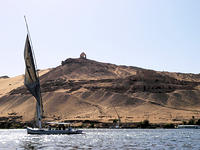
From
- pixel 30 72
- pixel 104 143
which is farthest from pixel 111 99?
pixel 104 143

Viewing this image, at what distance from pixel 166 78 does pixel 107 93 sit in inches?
867


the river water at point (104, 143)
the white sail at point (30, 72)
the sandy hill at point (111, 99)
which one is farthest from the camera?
the sandy hill at point (111, 99)

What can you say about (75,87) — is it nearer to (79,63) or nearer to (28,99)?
(28,99)

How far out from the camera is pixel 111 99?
396 feet

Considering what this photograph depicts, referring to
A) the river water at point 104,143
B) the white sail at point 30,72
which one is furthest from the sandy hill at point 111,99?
the river water at point 104,143

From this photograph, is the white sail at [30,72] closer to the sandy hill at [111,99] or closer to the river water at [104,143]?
the river water at [104,143]

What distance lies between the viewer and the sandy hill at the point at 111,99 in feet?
355

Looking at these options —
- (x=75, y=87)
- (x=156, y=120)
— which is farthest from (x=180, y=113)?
(x=75, y=87)

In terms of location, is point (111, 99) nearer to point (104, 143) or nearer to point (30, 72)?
point (30, 72)

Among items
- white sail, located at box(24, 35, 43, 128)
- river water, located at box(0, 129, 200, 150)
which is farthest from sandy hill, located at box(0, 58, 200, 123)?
river water, located at box(0, 129, 200, 150)

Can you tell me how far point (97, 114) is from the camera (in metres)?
109

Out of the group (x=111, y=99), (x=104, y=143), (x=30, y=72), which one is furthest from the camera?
(x=111, y=99)

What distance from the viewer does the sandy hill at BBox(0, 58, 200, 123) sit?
355 ft

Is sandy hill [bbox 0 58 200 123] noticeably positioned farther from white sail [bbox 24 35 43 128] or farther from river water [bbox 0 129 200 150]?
river water [bbox 0 129 200 150]
